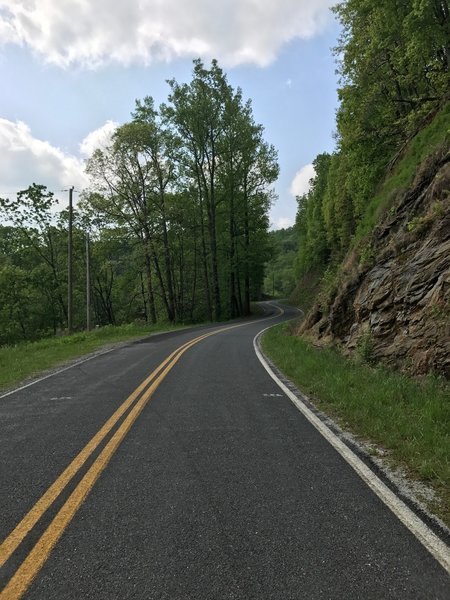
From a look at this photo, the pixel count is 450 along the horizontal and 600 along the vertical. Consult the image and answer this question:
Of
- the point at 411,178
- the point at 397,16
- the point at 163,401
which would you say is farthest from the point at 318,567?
the point at 397,16

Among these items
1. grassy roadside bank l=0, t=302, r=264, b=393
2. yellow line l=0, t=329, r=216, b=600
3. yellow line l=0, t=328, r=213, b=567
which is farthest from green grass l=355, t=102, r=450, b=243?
grassy roadside bank l=0, t=302, r=264, b=393

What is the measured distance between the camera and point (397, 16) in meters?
14.1

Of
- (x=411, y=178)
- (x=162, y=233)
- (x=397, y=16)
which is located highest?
(x=397, y=16)

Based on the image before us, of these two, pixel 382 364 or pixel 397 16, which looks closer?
pixel 382 364

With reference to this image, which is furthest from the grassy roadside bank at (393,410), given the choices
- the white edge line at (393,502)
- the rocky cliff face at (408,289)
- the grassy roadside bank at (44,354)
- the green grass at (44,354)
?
the green grass at (44,354)

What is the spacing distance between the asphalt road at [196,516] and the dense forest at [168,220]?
26.8 m

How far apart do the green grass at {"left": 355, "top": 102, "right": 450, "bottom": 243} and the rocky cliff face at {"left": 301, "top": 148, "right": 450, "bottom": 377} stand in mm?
766

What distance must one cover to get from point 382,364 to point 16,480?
7.52m

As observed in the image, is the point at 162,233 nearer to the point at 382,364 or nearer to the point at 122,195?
the point at 122,195

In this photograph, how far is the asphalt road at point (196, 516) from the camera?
108 inches

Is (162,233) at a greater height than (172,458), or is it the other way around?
(162,233)

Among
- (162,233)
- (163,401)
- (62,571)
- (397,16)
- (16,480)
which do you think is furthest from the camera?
(162,233)

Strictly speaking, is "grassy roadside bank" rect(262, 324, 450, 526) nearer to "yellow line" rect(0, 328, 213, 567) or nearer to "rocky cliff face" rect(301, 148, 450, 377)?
"rocky cliff face" rect(301, 148, 450, 377)

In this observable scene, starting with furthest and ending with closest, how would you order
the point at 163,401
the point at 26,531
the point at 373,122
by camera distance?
the point at 373,122 < the point at 163,401 < the point at 26,531
